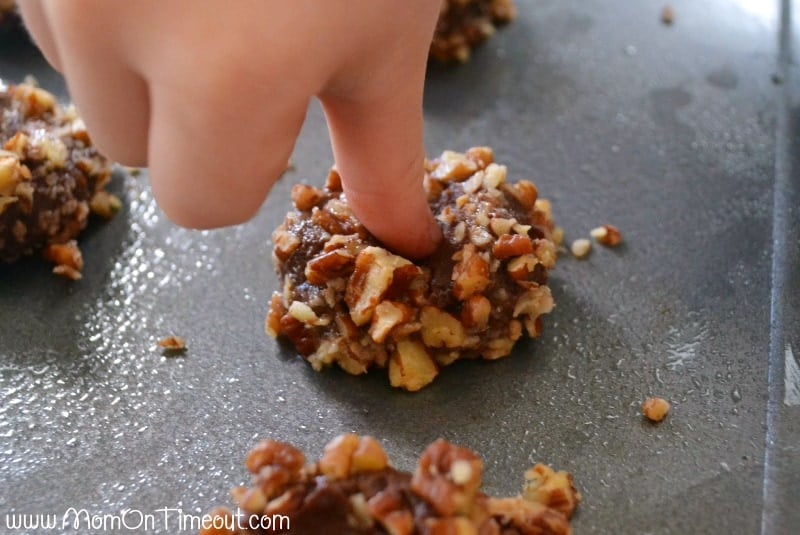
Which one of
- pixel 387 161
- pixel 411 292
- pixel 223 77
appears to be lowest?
pixel 411 292

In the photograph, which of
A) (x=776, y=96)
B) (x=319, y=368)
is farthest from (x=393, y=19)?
(x=776, y=96)

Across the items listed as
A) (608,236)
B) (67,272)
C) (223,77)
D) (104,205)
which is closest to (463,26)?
(608,236)

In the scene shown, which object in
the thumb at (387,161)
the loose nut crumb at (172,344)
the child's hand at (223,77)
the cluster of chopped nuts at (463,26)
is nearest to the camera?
the child's hand at (223,77)

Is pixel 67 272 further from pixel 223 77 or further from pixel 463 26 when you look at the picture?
pixel 463 26

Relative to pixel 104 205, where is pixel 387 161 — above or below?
above

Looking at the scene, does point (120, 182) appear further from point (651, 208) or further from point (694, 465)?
point (694, 465)

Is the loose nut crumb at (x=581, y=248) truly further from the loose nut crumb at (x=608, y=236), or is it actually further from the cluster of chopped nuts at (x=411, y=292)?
the cluster of chopped nuts at (x=411, y=292)

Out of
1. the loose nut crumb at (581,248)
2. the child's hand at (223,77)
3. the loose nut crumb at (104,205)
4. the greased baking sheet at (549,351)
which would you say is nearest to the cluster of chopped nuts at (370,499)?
the greased baking sheet at (549,351)
